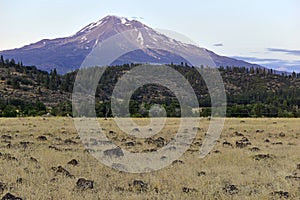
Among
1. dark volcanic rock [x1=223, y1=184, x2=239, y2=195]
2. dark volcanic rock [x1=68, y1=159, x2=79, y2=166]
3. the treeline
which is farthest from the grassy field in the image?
the treeline

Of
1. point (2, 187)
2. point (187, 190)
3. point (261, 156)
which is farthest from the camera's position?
point (261, 156)

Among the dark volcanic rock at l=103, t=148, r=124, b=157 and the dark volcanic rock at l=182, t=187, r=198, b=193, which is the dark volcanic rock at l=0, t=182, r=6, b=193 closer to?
the dark volcanic rock at l=182, t=187, r=198, b=193

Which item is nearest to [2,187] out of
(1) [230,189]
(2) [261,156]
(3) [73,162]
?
(3) [73,162]

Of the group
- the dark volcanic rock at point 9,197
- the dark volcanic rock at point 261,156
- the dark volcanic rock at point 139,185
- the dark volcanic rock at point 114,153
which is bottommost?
the dark volcanic rock at point 261,156

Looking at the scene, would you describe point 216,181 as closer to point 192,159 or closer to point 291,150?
point 192,159

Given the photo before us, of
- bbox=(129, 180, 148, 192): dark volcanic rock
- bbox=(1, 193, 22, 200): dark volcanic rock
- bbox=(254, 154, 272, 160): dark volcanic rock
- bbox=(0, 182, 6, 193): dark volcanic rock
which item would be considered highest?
bbox=(1, 193, 22, 200): dark volcanic rock

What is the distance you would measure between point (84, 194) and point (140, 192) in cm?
144

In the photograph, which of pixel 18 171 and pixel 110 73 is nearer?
pixel 18 171

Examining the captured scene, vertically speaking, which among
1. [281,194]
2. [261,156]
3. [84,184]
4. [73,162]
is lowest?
[261,156]

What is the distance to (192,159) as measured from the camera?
1694 cm

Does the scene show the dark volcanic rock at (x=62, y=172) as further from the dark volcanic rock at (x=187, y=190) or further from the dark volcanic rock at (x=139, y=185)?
the dark volcanic rock at (x=187, y=190)

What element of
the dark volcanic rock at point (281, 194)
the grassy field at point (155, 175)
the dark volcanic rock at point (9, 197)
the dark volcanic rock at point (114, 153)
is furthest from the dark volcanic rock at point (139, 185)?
the dark volcanic rock at point (114, 153)

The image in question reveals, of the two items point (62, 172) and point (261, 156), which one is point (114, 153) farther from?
point (261, 156)

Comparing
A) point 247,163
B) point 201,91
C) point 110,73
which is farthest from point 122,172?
point 110,73
